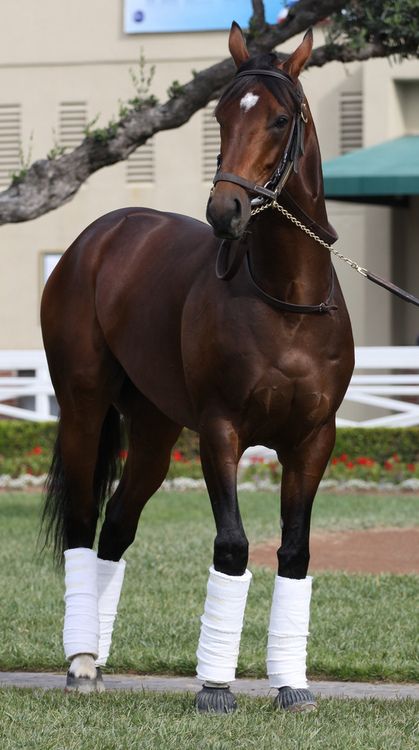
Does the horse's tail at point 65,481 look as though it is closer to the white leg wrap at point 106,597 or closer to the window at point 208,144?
the white leg wrap at point 106,597

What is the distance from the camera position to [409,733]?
4.59 metres

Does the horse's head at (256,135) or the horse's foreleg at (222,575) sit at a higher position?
the horse's head at (256,135)

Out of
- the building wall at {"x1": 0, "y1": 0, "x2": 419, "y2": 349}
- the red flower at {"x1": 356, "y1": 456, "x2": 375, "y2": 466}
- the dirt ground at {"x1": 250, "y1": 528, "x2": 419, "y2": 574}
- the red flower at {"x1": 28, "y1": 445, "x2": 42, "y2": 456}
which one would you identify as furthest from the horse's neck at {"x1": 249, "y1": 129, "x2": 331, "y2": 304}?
the building wall at {"x1": 0, "y1": 0, "x2": 419, "y2": 349}

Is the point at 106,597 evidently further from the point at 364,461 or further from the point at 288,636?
the point at 364,461

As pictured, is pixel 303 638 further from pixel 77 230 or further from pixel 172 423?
pixel 77 230

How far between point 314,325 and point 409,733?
4.57 ft

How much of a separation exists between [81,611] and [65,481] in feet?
2.09

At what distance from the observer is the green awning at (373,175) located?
15633mm

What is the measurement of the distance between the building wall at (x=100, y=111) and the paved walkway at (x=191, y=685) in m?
12.6

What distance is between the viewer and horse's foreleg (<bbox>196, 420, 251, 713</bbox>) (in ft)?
15.4

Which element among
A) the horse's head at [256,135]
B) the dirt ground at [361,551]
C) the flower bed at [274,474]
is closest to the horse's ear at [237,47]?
the horse's head at [256,135]

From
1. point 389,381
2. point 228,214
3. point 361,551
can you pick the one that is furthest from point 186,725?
point 389,381

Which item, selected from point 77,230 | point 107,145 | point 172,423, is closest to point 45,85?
point 77,230

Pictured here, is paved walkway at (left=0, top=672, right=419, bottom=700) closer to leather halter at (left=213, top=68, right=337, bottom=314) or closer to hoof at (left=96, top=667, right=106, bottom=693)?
hoof at (left=96, top=667, right=106, bottom=693)
